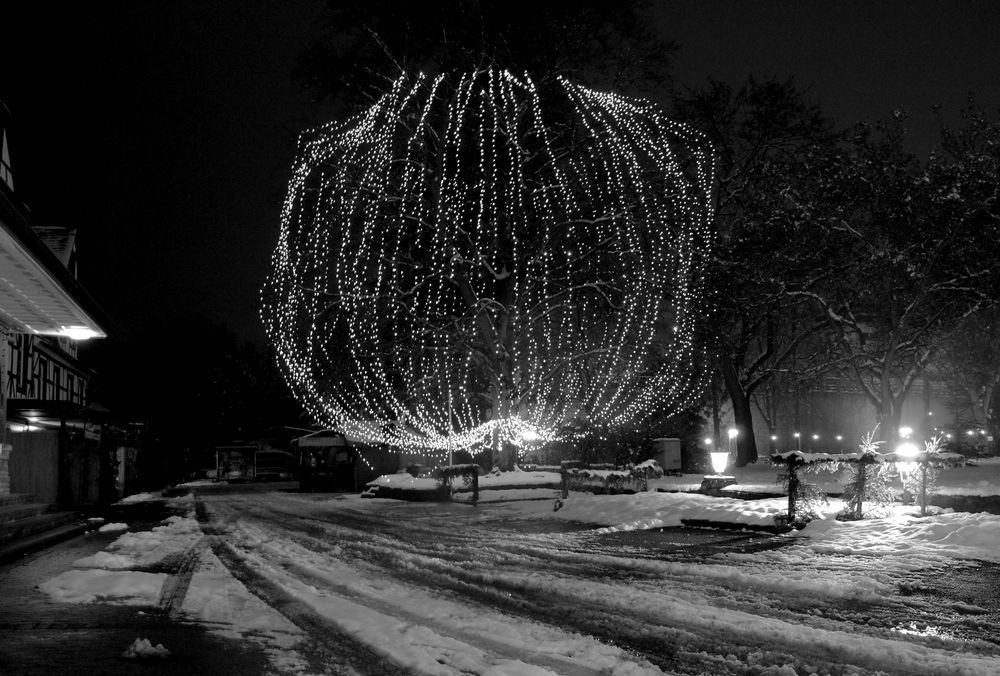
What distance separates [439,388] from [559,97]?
11.9m

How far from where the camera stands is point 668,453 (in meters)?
32.2

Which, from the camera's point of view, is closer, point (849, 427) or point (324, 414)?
point (324, 414)

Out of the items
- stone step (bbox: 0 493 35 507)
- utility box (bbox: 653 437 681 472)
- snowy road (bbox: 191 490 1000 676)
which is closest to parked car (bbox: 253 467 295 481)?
utility box (bbox: 653 437 681 472)

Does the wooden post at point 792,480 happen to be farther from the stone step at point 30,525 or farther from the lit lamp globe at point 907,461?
the stone step at point 30,525

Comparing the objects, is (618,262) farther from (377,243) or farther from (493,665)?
(493,665)

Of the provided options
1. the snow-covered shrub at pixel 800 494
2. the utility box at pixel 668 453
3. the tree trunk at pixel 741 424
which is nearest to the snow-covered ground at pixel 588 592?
the snow-covered shrub at pixel 800 494

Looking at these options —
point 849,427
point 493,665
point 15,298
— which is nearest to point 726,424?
point 849,427

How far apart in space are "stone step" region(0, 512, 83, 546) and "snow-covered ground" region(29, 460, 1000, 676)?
6.41ft

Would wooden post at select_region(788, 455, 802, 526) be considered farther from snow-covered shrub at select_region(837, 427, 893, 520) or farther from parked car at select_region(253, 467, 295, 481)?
parked car at select_region(253, 467, 295, 481)

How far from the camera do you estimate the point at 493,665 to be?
19.6 ft

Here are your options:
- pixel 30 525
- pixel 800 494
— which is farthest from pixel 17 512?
pixel 800 494

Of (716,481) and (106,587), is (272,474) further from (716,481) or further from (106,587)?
(106,587)

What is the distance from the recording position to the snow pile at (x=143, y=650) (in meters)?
6.30

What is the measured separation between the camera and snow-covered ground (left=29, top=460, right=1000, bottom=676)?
634 cm
